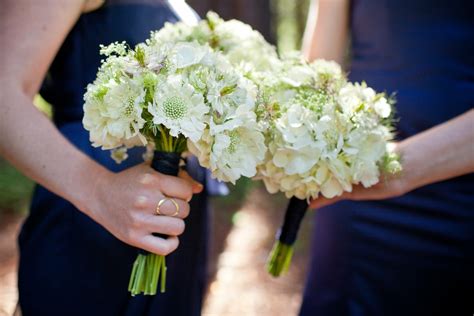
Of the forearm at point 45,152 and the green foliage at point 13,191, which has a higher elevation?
the forearm at point 45,152

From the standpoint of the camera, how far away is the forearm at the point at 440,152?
6.21 ft

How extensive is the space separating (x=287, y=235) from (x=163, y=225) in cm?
68

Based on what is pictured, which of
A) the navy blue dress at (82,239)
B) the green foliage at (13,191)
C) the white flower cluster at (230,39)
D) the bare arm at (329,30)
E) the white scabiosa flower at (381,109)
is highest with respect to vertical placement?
the bare arm at (329,30)

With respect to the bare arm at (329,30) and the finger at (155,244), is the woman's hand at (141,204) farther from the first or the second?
the bare arm at (329,30)

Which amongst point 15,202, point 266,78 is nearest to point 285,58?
point 266,78

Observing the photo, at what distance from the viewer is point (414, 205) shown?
2.39m

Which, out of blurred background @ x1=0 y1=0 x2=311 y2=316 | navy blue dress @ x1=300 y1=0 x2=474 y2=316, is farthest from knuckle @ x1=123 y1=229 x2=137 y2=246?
blurred background @ x1=0 y1=0 x2=311 y2=316

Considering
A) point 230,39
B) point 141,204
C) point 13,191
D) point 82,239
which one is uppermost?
point 230,39

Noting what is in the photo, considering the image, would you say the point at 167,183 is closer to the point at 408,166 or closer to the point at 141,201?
the point at 141,201

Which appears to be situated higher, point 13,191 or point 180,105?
point 180,105

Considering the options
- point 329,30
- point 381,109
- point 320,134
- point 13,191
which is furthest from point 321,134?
point 13,191

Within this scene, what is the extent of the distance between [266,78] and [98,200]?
65 cm

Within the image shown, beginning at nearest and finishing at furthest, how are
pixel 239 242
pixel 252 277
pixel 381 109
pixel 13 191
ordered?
1. pixel 381 109
2. pixel 252 277
3. pixel 239 242
4. pixel 13 191

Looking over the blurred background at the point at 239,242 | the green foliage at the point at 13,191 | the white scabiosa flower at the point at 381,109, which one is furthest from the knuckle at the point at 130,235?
the green foliage at the point at 13,191
